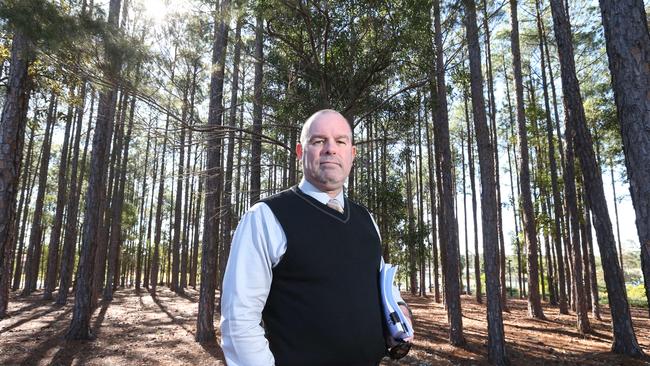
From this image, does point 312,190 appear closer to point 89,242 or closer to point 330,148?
point 330,148

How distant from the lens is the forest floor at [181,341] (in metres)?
7.92

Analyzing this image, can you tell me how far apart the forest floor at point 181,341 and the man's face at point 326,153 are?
7328mm

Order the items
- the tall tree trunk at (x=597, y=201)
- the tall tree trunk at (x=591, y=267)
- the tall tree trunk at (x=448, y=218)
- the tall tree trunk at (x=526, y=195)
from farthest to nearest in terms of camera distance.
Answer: the tall tree trunk at (x=591, y=267) < the tall tree trunk at (x=526, y=195) < the tall tree trunk at (x=448, y=218) < the tall tree trunk at (x=597, y=201)

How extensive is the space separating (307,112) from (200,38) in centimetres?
361

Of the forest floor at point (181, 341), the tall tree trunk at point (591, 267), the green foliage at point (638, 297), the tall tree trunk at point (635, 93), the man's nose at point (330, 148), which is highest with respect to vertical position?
the tall tree trunk at point (635, 93)

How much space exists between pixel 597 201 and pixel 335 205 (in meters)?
8.10

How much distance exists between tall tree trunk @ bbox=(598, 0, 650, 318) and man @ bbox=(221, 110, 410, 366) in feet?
11.3

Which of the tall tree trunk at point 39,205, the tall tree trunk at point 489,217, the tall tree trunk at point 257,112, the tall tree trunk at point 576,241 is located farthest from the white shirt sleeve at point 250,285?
the tall tree trunk at point 39,205

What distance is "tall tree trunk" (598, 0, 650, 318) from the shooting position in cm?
373

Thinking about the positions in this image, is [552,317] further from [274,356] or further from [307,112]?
[274,356]

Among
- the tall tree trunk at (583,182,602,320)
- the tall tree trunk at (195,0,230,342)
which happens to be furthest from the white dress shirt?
the tall tree trunk at (583,182,602,320)

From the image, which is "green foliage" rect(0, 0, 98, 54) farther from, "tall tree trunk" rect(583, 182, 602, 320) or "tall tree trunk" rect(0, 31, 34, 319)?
"tall tree trunk" rect(583, 182, 602, 320)

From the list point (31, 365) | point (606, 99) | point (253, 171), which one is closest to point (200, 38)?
point (253, 171)

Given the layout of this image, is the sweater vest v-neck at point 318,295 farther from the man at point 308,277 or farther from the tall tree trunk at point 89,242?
the tall tree trunk at point 89,242
